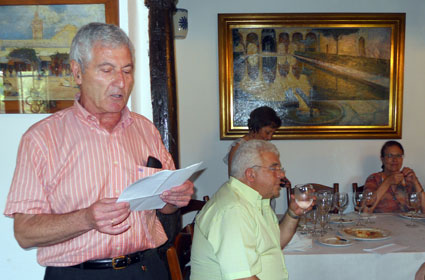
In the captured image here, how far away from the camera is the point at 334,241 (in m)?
2.28

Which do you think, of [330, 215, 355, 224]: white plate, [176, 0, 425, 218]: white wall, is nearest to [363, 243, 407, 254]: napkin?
[330, 215, 355, 224]: white plate

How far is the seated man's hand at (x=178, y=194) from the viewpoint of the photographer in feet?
4.16

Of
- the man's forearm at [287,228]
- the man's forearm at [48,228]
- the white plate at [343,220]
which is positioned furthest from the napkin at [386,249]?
the man's forearm at [48,228]

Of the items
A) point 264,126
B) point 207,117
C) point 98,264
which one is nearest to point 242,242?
point 98,264

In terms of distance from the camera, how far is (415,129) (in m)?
4.11

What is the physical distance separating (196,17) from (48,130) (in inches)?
117

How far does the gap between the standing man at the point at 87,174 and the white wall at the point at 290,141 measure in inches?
105

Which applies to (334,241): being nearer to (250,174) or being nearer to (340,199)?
(340,199)

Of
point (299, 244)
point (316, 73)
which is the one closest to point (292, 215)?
point (299, 244)

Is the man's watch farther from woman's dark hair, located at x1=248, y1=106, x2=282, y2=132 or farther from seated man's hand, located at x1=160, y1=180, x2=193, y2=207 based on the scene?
woman's dark hair, located at x1=248, y1=106, x2=282, y2=132

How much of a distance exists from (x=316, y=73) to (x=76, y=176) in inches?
126

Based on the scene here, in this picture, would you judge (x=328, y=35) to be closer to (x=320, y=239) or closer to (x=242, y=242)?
(x=320, y=239)

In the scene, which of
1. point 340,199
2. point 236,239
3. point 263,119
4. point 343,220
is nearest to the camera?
point 236,239

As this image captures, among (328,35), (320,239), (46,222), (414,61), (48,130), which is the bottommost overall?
(320,239)
